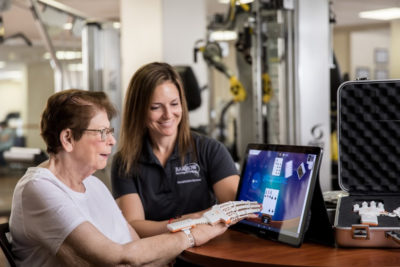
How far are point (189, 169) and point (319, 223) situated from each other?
81cm

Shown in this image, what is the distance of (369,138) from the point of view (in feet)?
7.06

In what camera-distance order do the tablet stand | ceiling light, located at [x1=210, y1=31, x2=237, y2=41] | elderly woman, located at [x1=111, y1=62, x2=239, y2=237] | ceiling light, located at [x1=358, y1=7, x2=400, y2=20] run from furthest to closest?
ceiling light, located at [x1=358, y1=7, x2=400, y2=20] < ceiling light, located at [x1=210, y1=31, x2=237, y2=41] < elderly woman, located at [x1=111, y1=62, x2=239, y2=237] < the tablet stand

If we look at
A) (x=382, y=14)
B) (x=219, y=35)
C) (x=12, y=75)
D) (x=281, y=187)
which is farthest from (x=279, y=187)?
(x=382, y=14)

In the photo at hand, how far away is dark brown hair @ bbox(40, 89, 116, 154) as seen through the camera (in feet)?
5.92

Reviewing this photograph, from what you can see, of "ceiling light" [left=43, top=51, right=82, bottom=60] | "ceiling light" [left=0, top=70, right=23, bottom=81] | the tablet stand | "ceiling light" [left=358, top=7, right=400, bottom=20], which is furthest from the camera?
"ceiling light" [left=358, top=7, right=400, bottom=20]

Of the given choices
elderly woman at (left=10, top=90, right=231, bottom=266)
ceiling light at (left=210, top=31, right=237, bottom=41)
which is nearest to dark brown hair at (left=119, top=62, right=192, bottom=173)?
elderly woman at (left=10, top=90, right=231, bottom=266)

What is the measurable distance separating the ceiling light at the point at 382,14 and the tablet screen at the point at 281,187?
362 inches

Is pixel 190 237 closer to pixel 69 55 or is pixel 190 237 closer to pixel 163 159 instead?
pixel 163 159

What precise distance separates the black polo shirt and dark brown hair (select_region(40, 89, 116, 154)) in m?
0.63

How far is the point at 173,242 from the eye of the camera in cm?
180

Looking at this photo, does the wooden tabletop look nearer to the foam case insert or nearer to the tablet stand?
the tablet stand

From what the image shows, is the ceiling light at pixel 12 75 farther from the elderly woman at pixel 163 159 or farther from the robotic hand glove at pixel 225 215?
the robotic hand glove at pixel 225 215

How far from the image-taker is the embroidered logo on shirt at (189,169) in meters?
2.48

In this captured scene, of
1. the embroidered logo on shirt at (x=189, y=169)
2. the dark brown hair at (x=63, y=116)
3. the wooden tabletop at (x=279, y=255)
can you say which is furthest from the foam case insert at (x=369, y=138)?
the dark brown hair at (x=63, y=116)
